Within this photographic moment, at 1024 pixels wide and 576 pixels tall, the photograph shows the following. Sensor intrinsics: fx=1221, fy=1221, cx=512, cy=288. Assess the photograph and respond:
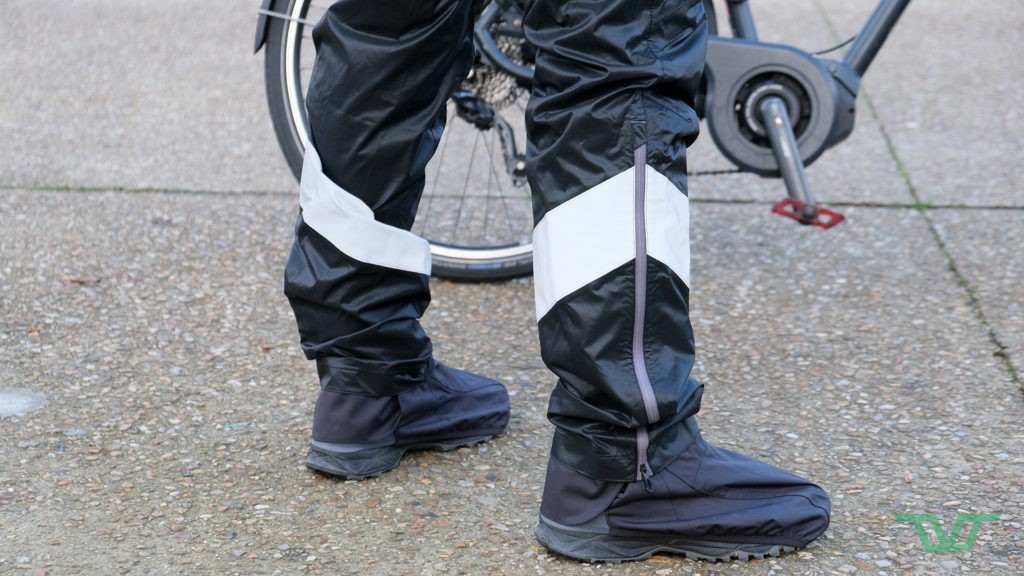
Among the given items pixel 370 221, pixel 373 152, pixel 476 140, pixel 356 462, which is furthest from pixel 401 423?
pixel 476 140

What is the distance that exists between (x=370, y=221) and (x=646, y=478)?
597 millimetres

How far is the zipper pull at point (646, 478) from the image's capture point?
172 cm

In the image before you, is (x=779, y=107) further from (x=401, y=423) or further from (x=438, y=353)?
(x=401, y=423)

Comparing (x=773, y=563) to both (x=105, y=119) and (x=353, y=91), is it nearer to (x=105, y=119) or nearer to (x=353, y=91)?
(x=353, y=91)

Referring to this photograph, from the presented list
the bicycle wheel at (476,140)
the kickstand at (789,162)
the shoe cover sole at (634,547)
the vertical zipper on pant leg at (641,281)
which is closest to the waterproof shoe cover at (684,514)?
the shoe cover sole at (634,547)

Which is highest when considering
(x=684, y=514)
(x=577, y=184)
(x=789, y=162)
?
(x=577, y=184)

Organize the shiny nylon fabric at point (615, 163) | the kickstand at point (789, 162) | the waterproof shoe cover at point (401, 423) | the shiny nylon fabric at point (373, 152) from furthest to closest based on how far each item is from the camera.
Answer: the kickstand at point (789, 162) → the waterproof shoe cover at point (401, 423) → the shiny nylon fabric at point (373, 152) → the shiny nylon fabric at point (615, 163)

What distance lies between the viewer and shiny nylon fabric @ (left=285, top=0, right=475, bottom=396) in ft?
6.11

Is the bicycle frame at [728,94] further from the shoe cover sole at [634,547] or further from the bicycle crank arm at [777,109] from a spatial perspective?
the shoe cover sole at [634,547]

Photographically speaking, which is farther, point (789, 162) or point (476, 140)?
point (476, 140)

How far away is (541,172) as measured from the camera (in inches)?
65.9

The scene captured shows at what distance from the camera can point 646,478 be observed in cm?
173

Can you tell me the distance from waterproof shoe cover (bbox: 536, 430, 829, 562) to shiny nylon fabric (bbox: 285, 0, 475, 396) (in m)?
0.39

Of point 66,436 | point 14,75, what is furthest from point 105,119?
point 66,436
